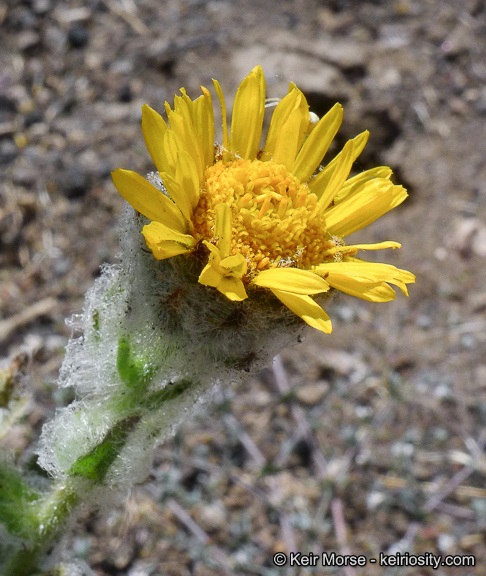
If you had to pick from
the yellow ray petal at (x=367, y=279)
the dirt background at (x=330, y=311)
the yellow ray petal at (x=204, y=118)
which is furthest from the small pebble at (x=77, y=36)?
the yellow ray petal at (x=367, y=279)

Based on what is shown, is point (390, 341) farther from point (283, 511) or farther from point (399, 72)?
point (399, 72)

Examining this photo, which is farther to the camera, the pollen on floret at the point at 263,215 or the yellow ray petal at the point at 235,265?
the pollen on floret at the point at 263,215

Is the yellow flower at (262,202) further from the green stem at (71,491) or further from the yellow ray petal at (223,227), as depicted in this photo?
the green stem at (71,491)

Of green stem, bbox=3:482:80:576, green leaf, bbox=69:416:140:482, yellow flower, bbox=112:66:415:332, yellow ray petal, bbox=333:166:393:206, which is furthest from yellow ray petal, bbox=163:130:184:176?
green stem, bbox=3:482:80:576

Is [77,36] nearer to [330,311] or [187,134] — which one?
[330,311]

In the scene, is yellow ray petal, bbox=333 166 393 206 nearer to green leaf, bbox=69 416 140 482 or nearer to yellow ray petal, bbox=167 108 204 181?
yellow ray petal, bbox=167 108 204 181

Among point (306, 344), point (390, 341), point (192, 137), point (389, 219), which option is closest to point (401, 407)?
point (390, 341)

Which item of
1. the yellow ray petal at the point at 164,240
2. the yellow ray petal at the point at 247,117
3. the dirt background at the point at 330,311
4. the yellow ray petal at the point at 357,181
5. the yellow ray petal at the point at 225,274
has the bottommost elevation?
the dirt background at the point at 330,311
